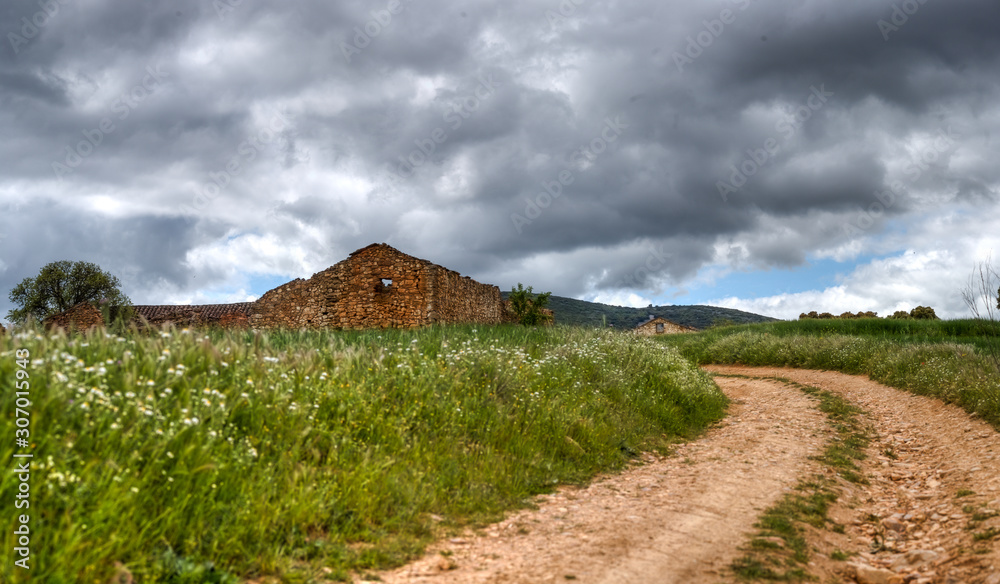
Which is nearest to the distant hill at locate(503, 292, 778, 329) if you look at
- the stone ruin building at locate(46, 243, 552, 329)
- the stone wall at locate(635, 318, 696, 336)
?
the stone wall at locate(635, 318, 696, 336)

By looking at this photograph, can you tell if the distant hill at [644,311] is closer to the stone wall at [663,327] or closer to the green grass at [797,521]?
the stone wall at [663,327]

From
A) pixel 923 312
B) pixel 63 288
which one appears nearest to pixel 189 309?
pixel 63 288

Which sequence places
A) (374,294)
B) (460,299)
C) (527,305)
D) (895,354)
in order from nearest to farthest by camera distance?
(895,354) < (374,294) < (460,299) < (527,305)

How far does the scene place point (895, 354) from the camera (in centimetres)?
1861

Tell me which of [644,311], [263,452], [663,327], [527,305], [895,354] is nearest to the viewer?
[263,452]

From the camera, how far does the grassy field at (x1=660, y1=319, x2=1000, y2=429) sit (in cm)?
1246

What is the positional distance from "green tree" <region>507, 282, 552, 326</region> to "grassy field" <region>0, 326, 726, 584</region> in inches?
1322

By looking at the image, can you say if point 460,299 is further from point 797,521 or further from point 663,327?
point 663,327

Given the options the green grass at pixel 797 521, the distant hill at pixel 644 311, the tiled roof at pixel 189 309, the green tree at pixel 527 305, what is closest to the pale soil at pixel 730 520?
the green grass at pixel 797 521

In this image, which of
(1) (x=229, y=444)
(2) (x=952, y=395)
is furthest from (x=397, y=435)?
(2) (x=952, y=395)

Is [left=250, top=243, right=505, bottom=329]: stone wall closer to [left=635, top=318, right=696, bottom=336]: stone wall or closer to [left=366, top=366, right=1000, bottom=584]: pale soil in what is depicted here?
[left=366, top=366, right=1000, bottom=584]: pale soil

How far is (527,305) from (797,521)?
37946mm

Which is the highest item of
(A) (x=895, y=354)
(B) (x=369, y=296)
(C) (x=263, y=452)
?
(B) (x=369, y=296)

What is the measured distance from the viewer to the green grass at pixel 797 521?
15.2ft
